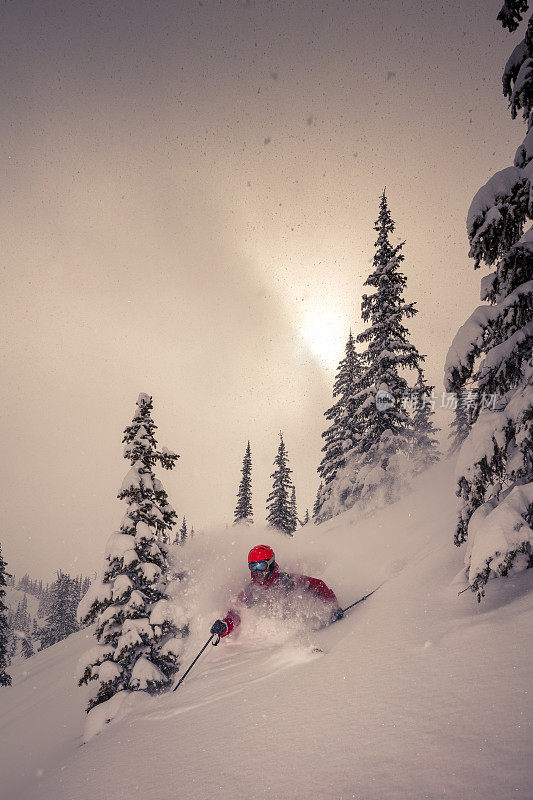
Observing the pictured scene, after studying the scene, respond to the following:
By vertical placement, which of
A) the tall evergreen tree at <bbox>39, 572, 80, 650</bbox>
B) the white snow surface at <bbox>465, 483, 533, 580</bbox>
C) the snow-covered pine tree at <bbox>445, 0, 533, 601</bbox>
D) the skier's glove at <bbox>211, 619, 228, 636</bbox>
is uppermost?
the snow-covered pine tree at <bbox>445, 0, 533, 601</bbox>

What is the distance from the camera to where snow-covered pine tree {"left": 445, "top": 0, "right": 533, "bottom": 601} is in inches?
182

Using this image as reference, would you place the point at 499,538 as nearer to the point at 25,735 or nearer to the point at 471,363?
the point at 471,363

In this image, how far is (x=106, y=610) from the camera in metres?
9.69

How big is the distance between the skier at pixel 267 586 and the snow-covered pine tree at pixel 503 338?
3.49m

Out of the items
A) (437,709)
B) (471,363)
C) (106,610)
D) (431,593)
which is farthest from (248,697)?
(106,610)

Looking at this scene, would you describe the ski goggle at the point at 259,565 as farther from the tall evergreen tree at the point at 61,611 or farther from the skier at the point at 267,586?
the tall evergreen tree at the point at 61,611

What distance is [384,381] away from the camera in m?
18.5

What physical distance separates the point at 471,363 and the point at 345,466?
1735 cm

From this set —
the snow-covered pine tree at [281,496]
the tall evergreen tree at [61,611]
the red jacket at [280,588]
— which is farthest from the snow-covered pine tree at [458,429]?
the tall evergreen tree at [61,611]

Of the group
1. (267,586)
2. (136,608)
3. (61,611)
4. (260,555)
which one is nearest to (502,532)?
(260,555)

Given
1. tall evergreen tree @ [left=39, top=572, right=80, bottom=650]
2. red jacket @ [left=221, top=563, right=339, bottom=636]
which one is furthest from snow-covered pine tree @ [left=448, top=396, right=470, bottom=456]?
tall evergreen tree @ [left=39, top=572, right=80, bottom=650]

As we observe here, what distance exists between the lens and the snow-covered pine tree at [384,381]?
710 inches

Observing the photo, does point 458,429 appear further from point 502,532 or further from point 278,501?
point 502,532

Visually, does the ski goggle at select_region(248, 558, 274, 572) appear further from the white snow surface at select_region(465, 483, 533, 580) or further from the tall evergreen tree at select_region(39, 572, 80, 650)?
the tall evergreen tree at select_region(39, 572, 80, 650)
